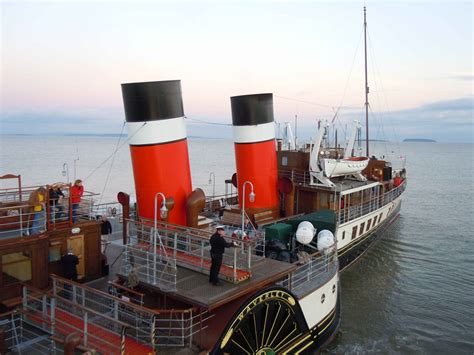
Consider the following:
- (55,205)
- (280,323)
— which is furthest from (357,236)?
(55,205)

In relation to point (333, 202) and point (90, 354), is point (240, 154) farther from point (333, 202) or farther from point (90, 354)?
point (90, 354)

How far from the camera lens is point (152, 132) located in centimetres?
1157

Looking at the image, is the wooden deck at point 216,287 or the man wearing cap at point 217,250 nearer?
the wooden deck at point 216,287

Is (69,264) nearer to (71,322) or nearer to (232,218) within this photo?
(71,322)

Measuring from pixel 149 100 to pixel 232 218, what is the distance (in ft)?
22.4

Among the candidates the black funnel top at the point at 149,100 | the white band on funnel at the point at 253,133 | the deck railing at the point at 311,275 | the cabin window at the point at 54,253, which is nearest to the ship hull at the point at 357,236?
the deck railing at the point at 311,275

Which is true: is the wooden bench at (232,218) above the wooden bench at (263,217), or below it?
above

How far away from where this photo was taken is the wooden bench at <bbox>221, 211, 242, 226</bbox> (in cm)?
1628

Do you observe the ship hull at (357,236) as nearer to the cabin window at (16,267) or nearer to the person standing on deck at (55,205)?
the person standing on deck at (55,205)

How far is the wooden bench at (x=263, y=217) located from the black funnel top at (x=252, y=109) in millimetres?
3847

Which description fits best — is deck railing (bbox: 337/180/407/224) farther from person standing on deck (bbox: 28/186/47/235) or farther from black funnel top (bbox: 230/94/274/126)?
person standing on deck (bbox: 28/186/47/235)

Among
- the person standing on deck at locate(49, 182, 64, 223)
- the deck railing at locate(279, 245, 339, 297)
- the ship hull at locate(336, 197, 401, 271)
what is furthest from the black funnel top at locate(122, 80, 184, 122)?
the ship hull at locate(336, 197, 401, 271)

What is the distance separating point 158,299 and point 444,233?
28.5 m

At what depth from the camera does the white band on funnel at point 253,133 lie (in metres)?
16.8
